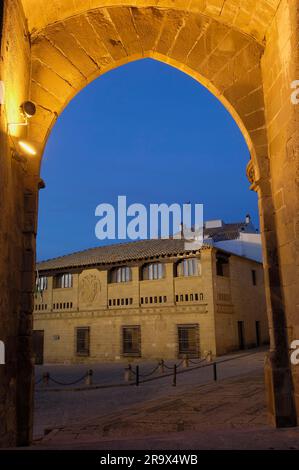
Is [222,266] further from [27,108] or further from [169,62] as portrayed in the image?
[27,108]

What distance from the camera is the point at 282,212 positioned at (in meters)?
4.67

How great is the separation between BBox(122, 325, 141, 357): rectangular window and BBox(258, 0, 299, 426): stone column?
17398mm

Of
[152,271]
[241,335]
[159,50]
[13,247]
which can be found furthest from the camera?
[241,335]

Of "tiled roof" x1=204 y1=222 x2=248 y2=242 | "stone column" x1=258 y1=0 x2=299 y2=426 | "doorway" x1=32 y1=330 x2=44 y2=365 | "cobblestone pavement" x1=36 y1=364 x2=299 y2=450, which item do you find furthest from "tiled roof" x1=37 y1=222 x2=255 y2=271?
"stone column" x1=258 y1=0 x2=299 y2=426

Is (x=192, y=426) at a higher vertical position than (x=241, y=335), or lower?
lower

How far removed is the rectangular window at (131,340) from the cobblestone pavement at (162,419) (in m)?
9.92

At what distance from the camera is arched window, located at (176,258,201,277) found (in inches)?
829

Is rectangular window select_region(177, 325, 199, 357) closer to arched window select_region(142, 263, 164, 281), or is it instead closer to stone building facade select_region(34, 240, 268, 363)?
stone building facade select_region(34, 240, 268, 363)

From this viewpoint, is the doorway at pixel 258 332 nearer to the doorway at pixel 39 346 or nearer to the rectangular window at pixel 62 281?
the rectangular window at pixel 62 281

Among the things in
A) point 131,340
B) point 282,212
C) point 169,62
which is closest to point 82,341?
point 131,340

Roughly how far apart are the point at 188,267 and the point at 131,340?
5.13 meters

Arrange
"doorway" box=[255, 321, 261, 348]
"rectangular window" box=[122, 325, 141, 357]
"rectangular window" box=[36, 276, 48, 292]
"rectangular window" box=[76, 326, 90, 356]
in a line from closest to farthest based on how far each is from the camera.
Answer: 1. "rectangular window" box=[122, 325, 141, 357]
2. "rectangular window" box=[76, 326, 90, 356]
3. "doorway" box=[255, 321, 261, 348]
4. "rectangular window" box=[36, 276, 48, 292]

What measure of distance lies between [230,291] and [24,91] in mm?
19219
